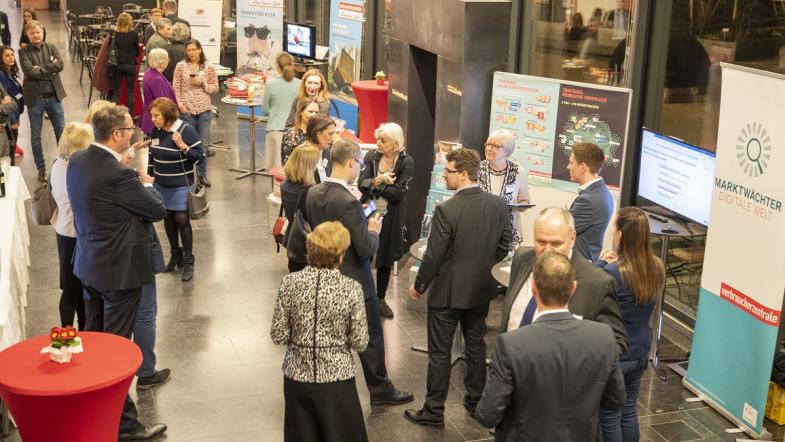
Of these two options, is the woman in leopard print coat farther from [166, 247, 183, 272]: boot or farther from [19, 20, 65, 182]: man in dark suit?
[19, 20, 65, 182]: man in dark suit

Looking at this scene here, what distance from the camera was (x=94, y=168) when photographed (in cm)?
494

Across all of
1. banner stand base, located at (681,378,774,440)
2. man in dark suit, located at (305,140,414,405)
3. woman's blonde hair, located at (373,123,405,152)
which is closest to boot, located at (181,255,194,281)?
woman's blonde hair, located at (373,123,405,152)

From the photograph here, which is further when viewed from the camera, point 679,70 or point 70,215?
point 679,70

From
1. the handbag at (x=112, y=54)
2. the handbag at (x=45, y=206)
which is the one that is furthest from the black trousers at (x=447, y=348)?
the handbag at (x=112, y=54)

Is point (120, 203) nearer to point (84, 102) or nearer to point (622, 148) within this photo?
point (622, 148)

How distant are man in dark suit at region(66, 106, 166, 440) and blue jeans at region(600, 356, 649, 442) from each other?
96.6 inches

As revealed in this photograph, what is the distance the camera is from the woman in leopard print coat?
4094mm

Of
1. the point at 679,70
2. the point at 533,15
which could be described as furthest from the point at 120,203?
the point at 533,15

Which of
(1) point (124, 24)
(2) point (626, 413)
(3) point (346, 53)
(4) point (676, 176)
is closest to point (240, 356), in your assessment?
(2) point (626, 413)

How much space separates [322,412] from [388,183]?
2681 mm

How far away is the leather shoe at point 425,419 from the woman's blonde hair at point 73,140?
2574 millimetres

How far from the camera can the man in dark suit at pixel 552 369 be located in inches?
135

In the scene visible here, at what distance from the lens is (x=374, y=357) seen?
5.54 meters

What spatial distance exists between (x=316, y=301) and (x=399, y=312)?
315 cm
